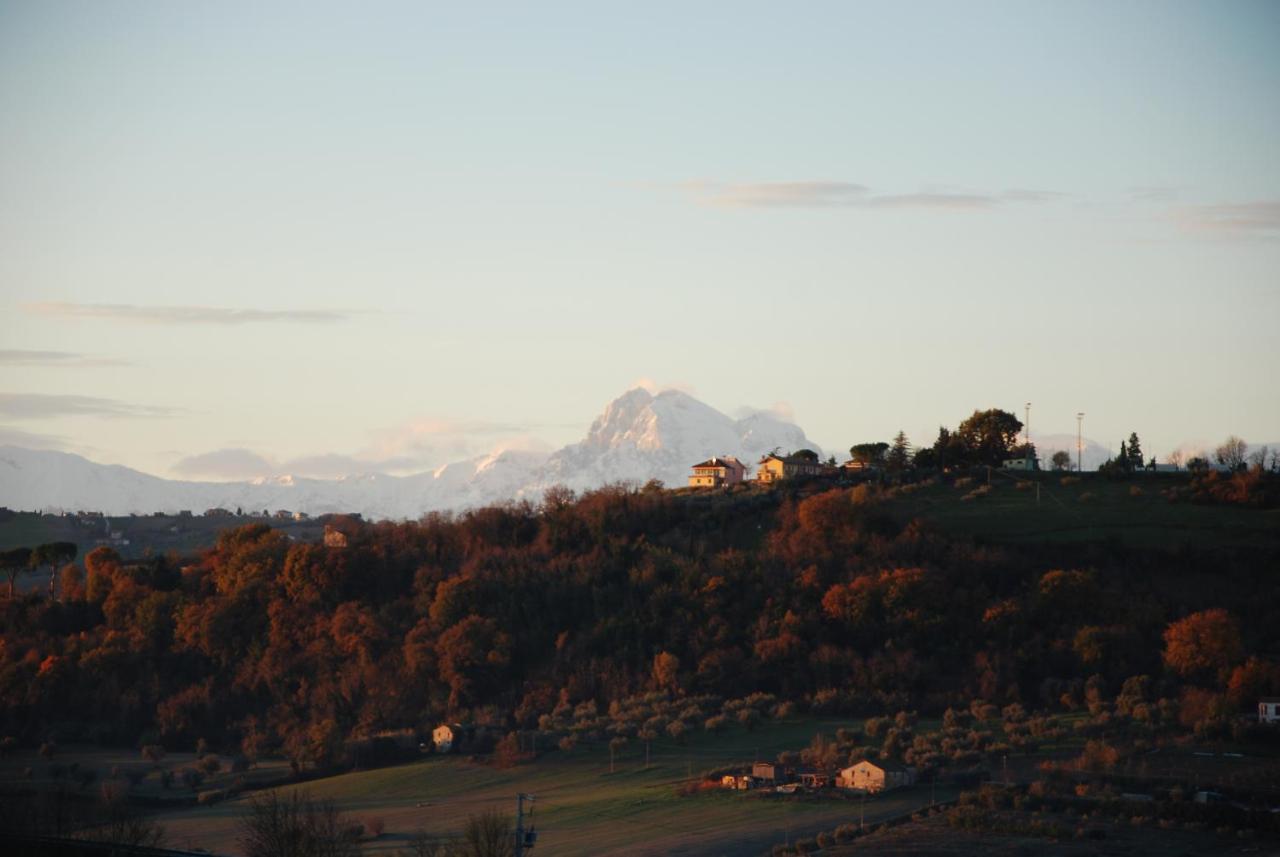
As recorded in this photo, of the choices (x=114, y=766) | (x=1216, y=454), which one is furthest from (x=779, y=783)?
(x=1216, y=454)

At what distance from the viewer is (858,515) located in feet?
345

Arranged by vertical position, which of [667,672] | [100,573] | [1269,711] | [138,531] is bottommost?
[1269,711]

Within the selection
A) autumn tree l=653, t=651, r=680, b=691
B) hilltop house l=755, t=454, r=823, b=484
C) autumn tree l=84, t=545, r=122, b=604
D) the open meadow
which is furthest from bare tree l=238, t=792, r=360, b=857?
hilltop house l=755, t=454, r=823, b=484

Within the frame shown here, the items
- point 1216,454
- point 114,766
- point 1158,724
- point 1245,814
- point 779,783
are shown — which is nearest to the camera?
point 1245,814

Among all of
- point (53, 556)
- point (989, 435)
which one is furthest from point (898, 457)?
point (53, 556)

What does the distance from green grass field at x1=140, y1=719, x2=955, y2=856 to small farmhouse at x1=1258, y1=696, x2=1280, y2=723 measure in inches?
668

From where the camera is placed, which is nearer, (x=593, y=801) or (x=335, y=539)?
(x=593, y=801)

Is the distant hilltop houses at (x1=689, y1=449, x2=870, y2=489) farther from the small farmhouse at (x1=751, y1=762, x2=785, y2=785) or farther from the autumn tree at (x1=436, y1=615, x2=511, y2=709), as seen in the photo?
the small farmhouse at (x1=751, y1=762, x2=785, y2=785)

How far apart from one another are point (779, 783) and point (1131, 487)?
5089 cm

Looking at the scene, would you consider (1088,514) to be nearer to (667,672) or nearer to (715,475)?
(667,672)

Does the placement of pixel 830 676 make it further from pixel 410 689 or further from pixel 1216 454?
pixel 1216 454

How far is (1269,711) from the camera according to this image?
77.8 meters

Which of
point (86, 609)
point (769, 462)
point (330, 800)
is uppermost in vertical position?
point (769, 462)

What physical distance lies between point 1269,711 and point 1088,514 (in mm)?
29932
